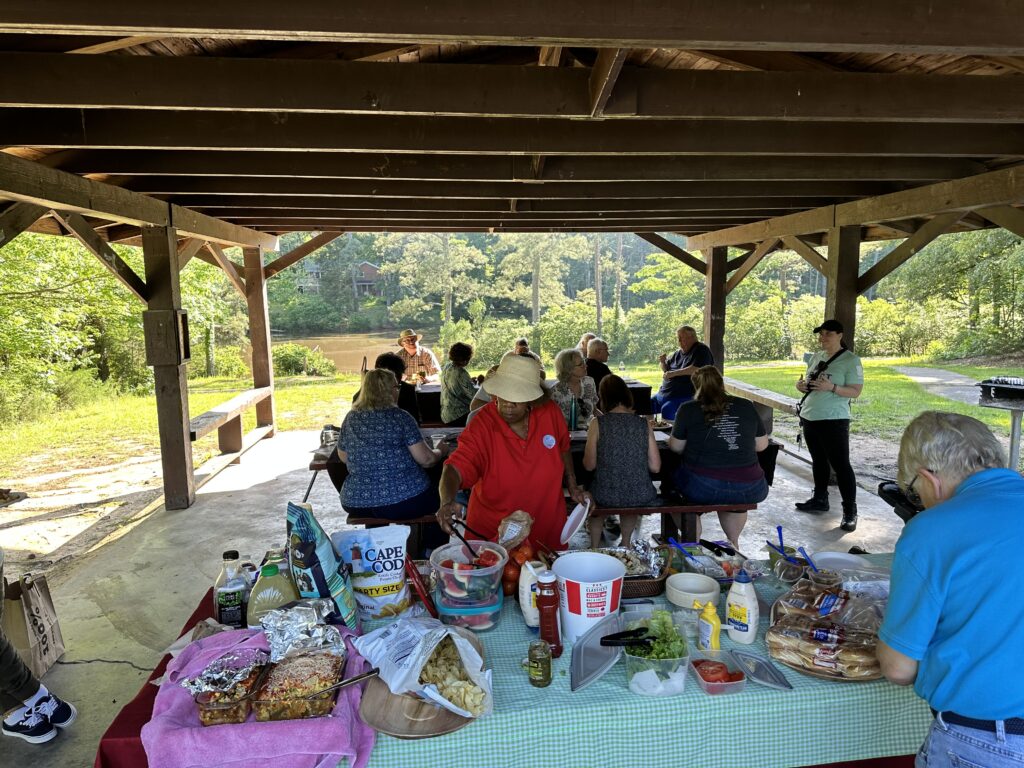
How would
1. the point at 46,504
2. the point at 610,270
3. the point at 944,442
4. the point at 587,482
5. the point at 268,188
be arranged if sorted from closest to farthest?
the point at 944,442, the point at 587,482, the point at 268,188, the point at 46,504, the point at 610,270

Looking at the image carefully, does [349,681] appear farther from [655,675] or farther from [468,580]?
[655,675]

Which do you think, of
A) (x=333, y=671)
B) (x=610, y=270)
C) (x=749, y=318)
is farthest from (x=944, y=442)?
(x=610, y=270)

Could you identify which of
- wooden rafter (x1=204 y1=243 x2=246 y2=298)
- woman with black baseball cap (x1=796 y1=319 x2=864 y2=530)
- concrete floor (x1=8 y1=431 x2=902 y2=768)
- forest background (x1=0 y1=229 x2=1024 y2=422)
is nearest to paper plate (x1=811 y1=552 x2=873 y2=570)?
concrete floor (x1=8 y1=431 x2=902 y2=768)

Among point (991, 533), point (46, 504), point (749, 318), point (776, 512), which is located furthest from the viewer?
point (749, 318)

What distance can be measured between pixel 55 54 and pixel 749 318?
2615 cm

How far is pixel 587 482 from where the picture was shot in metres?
4.68

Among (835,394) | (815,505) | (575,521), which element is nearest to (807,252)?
(835,394)

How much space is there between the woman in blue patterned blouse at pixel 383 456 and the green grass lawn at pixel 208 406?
5758 millimetres

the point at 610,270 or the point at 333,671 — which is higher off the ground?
the point at 610,270

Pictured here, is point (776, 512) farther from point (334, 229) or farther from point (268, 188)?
point (334, 229)

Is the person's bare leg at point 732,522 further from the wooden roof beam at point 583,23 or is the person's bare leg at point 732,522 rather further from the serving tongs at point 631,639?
the wooden roof beam at point 583,23

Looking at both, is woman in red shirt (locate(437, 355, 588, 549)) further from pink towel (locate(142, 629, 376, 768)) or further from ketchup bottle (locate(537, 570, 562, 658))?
pink towel (locate(142, 629, 376, 768))

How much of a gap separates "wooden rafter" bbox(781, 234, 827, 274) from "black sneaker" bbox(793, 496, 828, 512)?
8.29 feet

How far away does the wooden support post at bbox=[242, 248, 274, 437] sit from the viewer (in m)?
9.07
